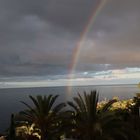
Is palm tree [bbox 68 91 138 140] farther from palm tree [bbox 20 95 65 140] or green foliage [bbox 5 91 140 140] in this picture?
palm tree [bbox 20 95 65 140]

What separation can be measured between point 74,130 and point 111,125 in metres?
2.40

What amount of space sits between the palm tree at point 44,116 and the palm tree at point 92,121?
193 centimetres

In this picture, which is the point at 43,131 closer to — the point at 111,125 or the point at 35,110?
the point at 35,110

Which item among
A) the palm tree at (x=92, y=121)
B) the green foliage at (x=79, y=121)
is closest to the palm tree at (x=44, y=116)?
the green foliage at (x=79, y=121)

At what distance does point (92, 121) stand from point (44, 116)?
3720 mm

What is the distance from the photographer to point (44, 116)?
1992cm

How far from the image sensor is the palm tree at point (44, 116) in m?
19.9

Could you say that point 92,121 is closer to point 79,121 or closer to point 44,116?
point 79,121

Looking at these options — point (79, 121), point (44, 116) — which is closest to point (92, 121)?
point (79, 121)

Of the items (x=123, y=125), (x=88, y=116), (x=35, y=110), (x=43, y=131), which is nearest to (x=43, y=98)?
(x=35, y=110)

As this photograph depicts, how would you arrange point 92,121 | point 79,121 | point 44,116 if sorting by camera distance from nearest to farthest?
1. point 92,121
2. point 79,121
3. point 44,116

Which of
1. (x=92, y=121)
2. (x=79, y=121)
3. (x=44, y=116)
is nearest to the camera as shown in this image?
(x=92, y=121)

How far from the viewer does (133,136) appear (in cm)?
2062

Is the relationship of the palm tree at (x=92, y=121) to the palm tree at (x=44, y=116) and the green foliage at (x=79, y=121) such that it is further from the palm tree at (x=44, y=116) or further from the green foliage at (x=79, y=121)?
the palm tree at (x=44, y=116)
